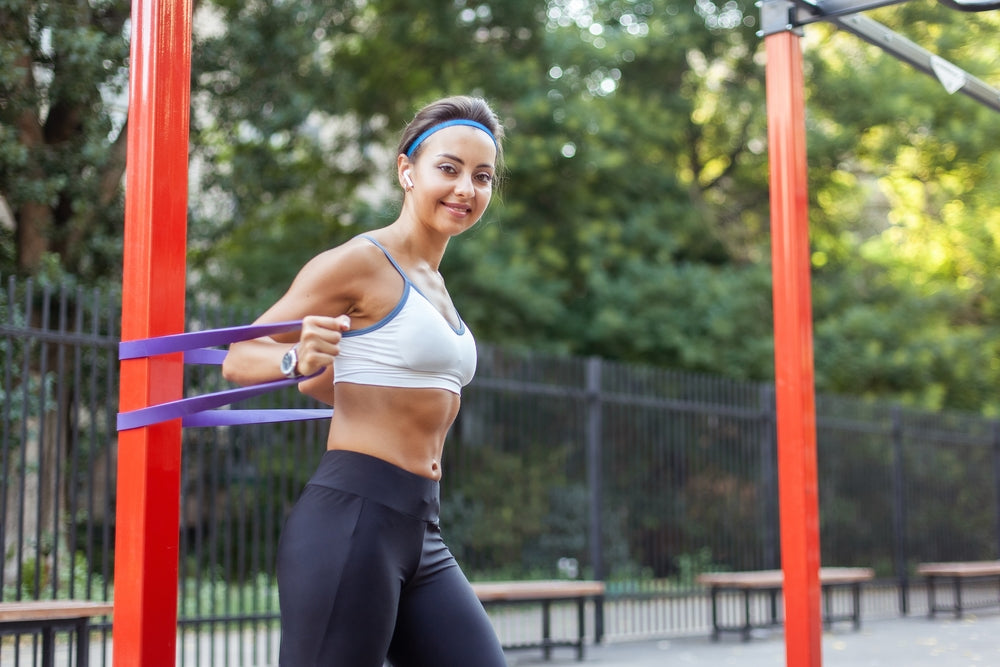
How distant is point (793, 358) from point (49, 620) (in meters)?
3.62

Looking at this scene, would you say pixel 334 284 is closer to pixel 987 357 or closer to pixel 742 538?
pixel 742 538

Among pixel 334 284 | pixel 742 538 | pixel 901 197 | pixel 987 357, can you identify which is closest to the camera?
pixel 334 284

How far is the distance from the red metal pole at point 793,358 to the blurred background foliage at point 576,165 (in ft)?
21.5

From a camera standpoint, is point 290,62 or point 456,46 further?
point 456,46

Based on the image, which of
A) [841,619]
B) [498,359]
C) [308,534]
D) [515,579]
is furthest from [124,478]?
[841,619]

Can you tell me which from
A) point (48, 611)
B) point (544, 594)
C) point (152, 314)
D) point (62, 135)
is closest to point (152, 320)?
point (152, 314)

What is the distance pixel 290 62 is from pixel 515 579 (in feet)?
21.2

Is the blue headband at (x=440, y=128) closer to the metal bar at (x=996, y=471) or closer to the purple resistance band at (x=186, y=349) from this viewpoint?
the purple resistance band at (x=186, y=349)

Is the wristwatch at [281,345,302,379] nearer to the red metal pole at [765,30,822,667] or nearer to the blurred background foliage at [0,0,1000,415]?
the red metal pole at [765,30,822,667]

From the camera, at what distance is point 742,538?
12.1 meters

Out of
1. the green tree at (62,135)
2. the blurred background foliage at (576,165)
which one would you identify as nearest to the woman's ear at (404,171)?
the green tree at (62,135)

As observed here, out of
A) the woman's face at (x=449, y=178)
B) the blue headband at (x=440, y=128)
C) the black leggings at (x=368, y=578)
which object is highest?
the blue headband at (x=440, y=128)

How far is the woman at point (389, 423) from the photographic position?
2.30 meters

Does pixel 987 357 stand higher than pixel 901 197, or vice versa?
pixel 901 197
